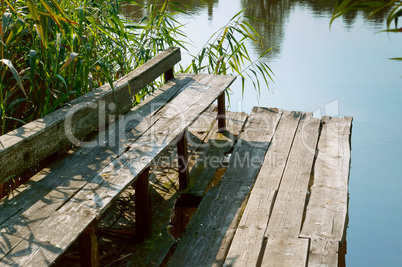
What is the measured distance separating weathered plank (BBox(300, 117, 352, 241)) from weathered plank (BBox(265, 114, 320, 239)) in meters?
0.04

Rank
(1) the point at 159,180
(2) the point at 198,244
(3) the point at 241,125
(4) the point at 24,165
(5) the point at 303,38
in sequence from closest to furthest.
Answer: (4) the point at 24,165 < (2) the point at 198,244 < (1) the point at 159,180 < (3) the point at 241,125 < (5) the point at 303,38

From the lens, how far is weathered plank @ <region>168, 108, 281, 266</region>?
238cm

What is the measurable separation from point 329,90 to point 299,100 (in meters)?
0.45

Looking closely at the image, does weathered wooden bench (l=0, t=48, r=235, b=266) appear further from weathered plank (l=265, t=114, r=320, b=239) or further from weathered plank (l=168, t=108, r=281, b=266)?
weathered plank (l=265, t=114, r=320, b=239)

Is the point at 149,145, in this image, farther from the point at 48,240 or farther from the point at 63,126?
the point at 48,240

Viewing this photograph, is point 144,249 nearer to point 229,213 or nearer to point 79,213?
point 229,213

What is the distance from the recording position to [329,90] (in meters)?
5.89

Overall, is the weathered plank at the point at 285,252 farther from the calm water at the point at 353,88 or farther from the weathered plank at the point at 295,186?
the calm water at the point at 353,88

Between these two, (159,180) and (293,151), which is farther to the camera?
(293,151)

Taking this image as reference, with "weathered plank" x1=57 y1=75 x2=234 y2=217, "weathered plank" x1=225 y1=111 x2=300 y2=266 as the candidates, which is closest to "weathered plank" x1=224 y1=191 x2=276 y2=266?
"weathered plank" x1=225 y1=111 x2=300 y2=266

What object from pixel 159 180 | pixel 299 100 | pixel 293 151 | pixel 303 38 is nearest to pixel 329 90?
pixel 299 100

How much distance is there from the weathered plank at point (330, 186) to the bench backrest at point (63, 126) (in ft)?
3.73

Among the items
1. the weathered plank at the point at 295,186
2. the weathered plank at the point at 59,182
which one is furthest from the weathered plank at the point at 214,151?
the weathered plank at the point at 59,182

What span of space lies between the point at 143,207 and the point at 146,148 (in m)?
0.29
